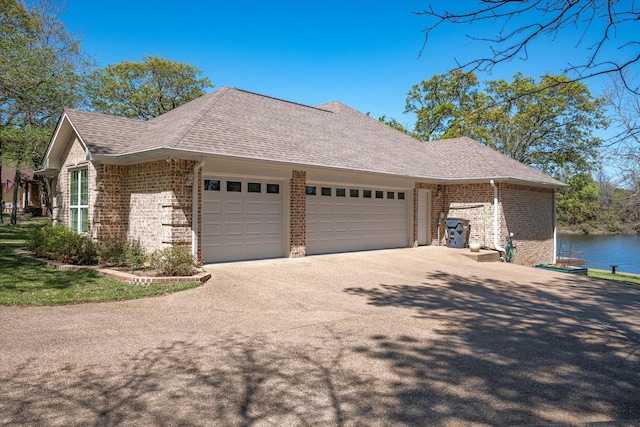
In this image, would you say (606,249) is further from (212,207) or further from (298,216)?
(212,207)

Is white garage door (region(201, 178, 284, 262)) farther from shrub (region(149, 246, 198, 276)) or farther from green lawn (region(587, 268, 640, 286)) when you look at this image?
green lawn (region(587, 268, 640, 286))

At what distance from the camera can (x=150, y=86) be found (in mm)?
35938

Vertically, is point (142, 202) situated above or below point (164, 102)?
below

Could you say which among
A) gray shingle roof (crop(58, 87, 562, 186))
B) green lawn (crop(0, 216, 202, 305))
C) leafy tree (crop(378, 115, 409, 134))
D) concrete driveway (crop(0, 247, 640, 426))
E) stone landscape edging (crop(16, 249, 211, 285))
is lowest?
concrete driveway (crop(0, 247, 640, 426))

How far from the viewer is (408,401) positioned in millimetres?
3986

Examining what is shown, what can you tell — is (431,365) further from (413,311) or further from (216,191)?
(216,191)

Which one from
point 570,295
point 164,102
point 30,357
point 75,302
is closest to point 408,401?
point 30,357

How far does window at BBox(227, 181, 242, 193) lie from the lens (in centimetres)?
1205

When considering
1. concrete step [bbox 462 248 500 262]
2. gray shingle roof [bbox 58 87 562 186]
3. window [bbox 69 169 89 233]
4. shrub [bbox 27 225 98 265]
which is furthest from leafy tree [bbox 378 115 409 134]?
shrub [bbox 27 225 98 265]

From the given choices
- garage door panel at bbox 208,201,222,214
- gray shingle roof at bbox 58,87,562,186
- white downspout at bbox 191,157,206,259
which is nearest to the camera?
white downspout at bbox 191,157,206,259

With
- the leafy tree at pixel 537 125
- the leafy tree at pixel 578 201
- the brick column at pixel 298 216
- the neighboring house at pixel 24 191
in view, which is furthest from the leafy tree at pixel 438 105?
the neighboring house at pixel 24 191

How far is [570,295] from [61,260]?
12.5 meters

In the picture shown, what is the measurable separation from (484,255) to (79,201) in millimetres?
13655

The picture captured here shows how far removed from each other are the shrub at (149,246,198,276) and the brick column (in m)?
3.65
